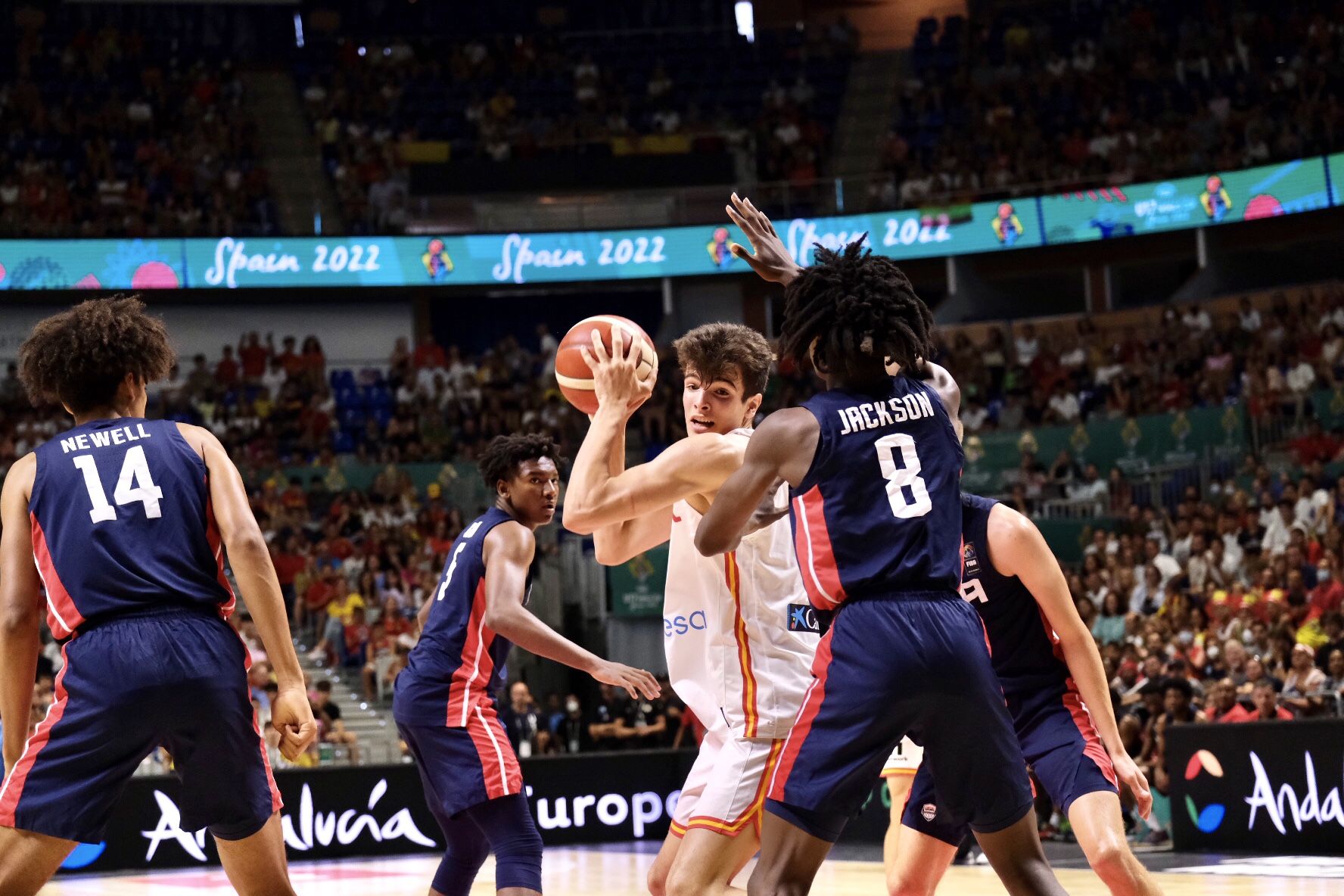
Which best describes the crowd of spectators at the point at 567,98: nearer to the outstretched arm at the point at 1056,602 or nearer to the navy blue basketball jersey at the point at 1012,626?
the navy blue basketball jersey at the point at 1012,626

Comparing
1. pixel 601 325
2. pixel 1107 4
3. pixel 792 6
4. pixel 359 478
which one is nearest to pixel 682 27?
pixel 792 6

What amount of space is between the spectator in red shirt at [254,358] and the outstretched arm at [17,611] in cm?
2054

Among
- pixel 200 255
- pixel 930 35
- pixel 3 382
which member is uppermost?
pixel 930 35

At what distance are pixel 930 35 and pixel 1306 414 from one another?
480 inches

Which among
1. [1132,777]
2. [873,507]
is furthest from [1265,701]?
[873,507]

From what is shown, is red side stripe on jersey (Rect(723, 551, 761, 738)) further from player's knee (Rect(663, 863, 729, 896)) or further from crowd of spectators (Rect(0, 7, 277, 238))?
crowd of spectators (Rect(0, 7, 277, 238))

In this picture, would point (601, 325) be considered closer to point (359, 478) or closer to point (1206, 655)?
point (1206, 655)

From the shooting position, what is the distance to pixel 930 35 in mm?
28953

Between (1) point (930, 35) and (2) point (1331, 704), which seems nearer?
(2) point (1331, 704)

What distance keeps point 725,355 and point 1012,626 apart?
53.6 inches

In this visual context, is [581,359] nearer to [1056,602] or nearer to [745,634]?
[745,634]

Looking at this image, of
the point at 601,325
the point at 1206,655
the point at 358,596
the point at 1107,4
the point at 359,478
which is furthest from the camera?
the point at 1107,4

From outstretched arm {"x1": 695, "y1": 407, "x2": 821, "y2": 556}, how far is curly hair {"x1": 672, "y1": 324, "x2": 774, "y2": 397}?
1.11m

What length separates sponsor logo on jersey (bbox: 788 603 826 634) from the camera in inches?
201
